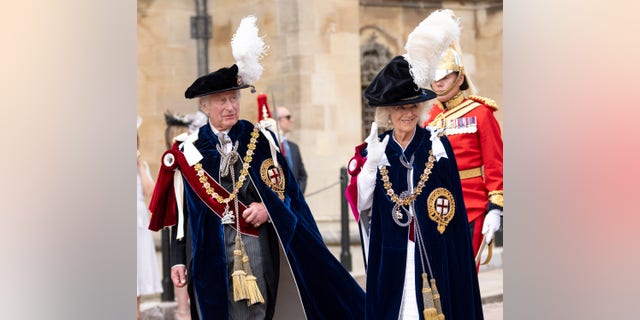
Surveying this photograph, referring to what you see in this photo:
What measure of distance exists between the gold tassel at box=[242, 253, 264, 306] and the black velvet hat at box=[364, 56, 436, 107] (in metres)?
1.19

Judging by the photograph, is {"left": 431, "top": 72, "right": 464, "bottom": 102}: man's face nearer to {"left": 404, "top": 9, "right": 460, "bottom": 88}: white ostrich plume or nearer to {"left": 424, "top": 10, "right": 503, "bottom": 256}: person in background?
{"left": 424, "top": 10, "right": 503, "bottom": 256}: person in background

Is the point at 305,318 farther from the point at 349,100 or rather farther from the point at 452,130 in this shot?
the point at 349,100

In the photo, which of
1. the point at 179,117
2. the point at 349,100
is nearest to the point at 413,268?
the point at 179,117

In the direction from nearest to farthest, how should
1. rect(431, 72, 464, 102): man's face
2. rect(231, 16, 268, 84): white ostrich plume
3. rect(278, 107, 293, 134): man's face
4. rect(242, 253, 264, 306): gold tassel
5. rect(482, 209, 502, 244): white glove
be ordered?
1. rect(242, 253, 264, 306): gold tassel
2. rect(231, 16, 268, 84): white ostrich plume
3. rect(482, 209, 502, 244): white glove
4. rect(431, 72, 464, 102): man's face
5. rect(278, 107, 293, 134): man's face

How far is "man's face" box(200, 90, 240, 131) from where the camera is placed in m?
8.07

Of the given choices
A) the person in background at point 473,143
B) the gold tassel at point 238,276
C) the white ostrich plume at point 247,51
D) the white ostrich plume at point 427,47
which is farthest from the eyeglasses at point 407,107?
the person in background at point 473,143

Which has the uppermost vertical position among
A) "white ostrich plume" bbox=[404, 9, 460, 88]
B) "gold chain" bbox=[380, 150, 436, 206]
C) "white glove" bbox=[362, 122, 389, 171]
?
"white ostrich plume" bbox=[404, 9, 460, 88]

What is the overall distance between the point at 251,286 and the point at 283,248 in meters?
0.40

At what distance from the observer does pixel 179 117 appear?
1405 centimetres

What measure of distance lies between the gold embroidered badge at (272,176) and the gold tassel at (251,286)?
0.45m

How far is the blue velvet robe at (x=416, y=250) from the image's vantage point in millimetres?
7535

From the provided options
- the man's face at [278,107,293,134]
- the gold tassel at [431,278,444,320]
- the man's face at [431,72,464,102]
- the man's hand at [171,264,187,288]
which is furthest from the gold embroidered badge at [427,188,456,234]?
the man's face at [278,107,293,134]
